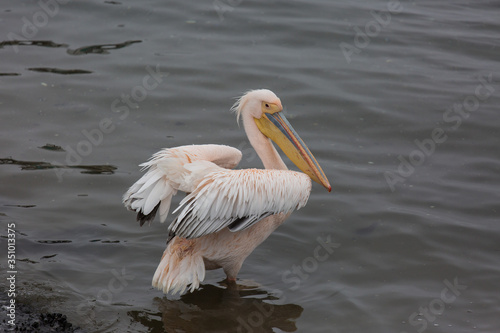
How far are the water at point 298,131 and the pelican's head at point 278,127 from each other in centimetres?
87

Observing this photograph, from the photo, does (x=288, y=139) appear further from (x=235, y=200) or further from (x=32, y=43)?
(x=32, y=43)

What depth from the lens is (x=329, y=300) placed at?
5.11 metres

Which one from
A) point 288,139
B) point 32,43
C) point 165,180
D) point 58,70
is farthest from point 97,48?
point 165,180

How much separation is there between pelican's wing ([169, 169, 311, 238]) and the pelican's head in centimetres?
33

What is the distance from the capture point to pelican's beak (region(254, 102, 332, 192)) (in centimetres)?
521

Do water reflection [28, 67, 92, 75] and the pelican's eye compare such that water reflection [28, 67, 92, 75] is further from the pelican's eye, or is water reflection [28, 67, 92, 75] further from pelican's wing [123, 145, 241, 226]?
pelican's wing [123, 145, 241, 226]

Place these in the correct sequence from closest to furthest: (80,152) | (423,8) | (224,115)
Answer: (80,152) < (224,115) < (423,8)

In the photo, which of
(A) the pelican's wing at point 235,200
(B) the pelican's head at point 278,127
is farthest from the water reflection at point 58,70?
(A) the pelican's wing at point 235,200

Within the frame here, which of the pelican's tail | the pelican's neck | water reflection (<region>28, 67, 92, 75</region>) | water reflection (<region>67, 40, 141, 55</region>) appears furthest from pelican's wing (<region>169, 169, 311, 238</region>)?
water reflection (<region>67, 40, 141, 55</region>)

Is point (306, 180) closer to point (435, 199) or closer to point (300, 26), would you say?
point (435, 199)

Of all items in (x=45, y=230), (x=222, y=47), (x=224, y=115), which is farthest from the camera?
(x=222, y=47)

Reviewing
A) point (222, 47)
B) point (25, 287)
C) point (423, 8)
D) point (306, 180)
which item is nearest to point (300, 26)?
point (222, 47)

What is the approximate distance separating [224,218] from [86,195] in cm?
212

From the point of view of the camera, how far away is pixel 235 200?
466cm
